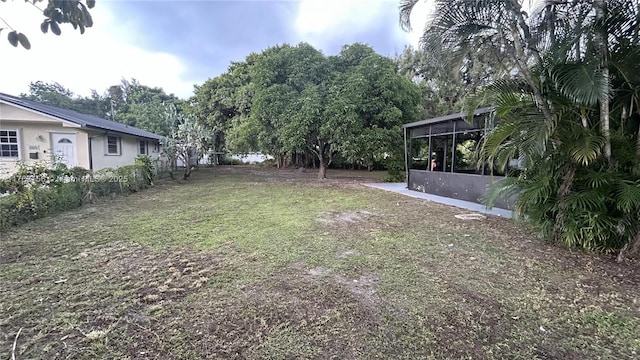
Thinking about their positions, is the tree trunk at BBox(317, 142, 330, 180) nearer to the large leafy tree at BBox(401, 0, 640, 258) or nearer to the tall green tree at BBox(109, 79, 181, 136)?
the large leafy tree at BBox(401, 0, 640, 258)

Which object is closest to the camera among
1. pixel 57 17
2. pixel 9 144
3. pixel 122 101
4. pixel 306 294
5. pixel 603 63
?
pixel 57 17

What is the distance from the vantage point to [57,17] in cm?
158

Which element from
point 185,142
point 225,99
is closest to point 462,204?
point 185,142

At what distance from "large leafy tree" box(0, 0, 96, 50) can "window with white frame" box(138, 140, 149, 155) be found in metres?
17.6

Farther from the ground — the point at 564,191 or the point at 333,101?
the point at 333,101

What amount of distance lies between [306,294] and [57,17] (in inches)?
107

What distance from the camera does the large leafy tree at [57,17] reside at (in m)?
1.47

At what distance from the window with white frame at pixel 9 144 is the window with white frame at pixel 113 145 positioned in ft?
9.61

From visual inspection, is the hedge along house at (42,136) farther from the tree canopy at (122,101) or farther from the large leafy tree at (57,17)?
the tree canopy at (122,101)

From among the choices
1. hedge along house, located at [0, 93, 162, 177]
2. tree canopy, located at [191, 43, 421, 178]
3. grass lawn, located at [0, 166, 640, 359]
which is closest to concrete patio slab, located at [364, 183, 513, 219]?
grass lawn, located at [0, 166, 640, 359]

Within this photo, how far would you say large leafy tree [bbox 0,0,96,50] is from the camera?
1474 millimetres

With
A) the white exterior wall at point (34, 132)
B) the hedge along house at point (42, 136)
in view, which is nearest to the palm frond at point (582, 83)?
the hedge along house at point (42, 136)

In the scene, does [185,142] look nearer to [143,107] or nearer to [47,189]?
[47,189]

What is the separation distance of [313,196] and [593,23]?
7357 mm
